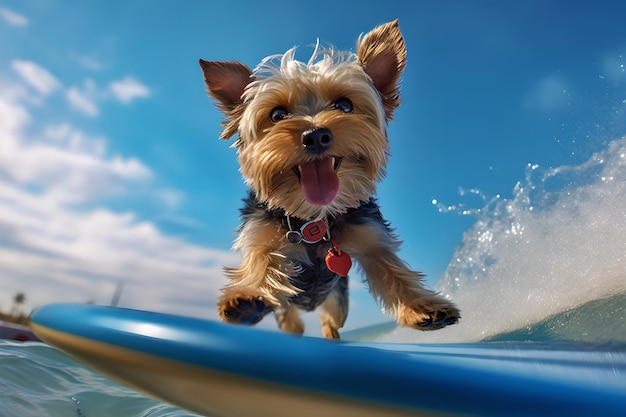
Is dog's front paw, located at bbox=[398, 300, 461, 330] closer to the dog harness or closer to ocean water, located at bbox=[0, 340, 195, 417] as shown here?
the dog harness

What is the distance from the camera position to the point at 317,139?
2518mm

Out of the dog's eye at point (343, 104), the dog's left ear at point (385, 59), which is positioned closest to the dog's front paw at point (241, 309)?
the dog's eye at point (343, 104)

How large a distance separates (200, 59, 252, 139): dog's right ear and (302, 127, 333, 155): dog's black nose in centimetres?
86

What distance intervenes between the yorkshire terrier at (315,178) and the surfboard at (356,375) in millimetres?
1126

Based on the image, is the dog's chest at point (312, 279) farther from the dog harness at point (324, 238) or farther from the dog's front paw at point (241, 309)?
the dog's front paw at point (241, 309)

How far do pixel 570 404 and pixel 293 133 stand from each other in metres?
1.84

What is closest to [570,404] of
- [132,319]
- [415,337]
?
[132,319]

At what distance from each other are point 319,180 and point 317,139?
10.5 inches

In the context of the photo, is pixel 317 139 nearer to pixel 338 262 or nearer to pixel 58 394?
pixel 338 262

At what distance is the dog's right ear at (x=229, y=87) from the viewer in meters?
3.16

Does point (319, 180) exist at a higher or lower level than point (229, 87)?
lower

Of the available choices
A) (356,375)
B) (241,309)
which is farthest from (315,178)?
(356,375)

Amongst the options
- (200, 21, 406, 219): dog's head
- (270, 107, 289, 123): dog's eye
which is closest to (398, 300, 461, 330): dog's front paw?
(200, 21, 406, 219): dog's head

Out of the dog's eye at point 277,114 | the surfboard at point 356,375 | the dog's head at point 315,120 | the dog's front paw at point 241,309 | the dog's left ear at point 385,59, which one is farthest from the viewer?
the dog's left ear at point 385,59
